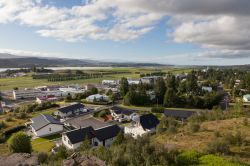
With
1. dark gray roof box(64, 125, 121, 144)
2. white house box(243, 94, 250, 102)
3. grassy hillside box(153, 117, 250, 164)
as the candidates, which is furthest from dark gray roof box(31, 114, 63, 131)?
white house box(243, 94, 250, 102)

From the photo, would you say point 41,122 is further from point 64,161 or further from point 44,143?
point 64,161

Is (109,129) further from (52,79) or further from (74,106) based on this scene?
(52,79)

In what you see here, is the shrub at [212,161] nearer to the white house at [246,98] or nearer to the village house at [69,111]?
the village house at [69,111]

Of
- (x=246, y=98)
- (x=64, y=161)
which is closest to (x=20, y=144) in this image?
(x=64, y=161)

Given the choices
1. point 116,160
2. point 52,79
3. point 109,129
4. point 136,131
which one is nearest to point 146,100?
point 136,131

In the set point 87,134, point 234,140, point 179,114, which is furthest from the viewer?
point 179,114

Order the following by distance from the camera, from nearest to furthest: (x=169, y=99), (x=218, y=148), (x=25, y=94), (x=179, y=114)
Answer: (x=218, y=148), (x=179, y=114), (x=169, y=99), (x=25, y=94)

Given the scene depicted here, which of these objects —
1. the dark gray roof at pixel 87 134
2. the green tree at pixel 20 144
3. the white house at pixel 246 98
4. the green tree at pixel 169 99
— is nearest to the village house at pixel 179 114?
the green tree at pixel 169 99

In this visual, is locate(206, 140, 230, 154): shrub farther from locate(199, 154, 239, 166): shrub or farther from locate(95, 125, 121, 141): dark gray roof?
locate(95, 125, 121, 141): dark gray roof
